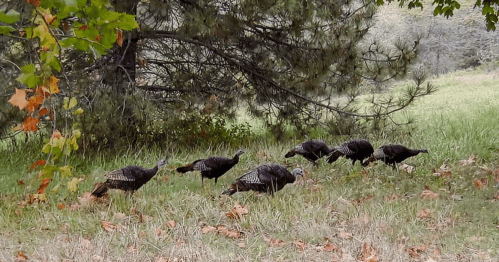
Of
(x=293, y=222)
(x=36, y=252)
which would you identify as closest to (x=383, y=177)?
(x=293, y=222)

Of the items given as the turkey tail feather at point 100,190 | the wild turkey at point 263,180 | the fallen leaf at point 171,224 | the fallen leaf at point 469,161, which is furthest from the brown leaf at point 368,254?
the fallen leaf at point 469,161

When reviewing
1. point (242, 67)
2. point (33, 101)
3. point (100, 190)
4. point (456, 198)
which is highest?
point (33, 101)

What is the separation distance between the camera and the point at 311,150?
6840mm

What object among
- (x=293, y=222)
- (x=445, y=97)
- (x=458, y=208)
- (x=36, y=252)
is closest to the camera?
(x=36, y=252)

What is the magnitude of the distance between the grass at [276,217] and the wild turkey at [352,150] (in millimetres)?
220

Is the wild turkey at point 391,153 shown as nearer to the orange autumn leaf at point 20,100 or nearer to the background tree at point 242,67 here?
the background tree at point 242,67

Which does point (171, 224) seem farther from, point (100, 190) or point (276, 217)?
point (100, 190)

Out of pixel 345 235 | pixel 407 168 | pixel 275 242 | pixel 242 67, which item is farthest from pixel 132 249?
pixel 242 67

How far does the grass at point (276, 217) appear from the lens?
4094 mm

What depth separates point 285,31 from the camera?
859 centimetres

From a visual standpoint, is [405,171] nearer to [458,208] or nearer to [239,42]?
[458,208]

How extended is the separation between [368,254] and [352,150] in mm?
2794

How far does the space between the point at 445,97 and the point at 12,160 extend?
12847 millimetres

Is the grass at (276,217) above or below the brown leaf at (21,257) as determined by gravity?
below
